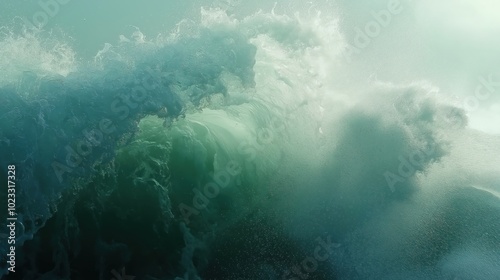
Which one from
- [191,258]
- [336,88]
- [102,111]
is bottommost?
[191,258]

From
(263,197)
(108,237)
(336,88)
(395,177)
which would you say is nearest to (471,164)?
(395,177)

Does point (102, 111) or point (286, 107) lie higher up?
point (286, 107)

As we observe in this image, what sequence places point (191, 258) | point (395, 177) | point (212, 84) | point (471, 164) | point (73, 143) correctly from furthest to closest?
point (471, 164), point (395, 177), point (212, 84), point (191, 258), point (73, 143)

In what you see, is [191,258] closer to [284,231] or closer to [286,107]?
[284,231]

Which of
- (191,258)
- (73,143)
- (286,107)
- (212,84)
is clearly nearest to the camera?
(73,143)

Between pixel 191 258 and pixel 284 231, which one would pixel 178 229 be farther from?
pixel 284 231

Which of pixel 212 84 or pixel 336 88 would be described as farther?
pixel 336 88
